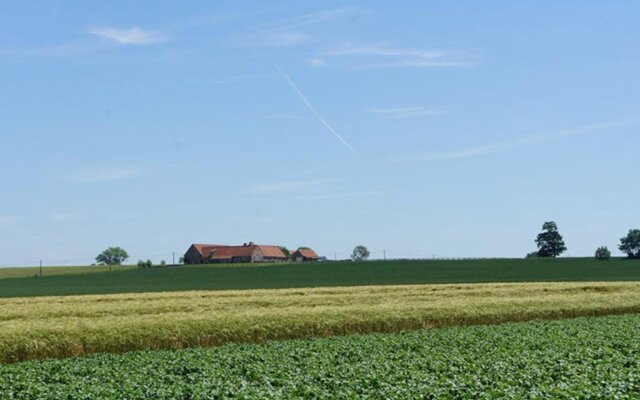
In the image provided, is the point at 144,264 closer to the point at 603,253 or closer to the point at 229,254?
the point at 229,254

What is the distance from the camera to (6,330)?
27.4 metres

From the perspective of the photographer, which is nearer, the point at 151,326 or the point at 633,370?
the point at 633,370

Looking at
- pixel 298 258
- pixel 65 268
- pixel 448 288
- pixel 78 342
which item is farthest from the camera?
pixel 298 258

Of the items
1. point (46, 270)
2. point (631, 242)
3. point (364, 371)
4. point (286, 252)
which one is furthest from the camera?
point (286, 252)

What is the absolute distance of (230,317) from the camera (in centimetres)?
3164

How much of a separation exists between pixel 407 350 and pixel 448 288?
1244 inches

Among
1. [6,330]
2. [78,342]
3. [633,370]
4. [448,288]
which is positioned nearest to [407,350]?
[633,370]

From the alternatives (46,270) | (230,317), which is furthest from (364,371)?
(46,270)

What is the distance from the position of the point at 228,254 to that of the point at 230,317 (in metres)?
140

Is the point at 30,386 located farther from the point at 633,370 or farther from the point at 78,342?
the point at 633,370

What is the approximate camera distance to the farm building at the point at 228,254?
554 feet

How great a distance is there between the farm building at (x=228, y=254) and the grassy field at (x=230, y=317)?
120614mm

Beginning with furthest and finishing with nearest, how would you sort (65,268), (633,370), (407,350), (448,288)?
(65,268), (448,288), (407,350), (633,370)

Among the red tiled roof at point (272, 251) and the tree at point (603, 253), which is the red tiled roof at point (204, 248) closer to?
the red tiled roof at point (272, 251)
